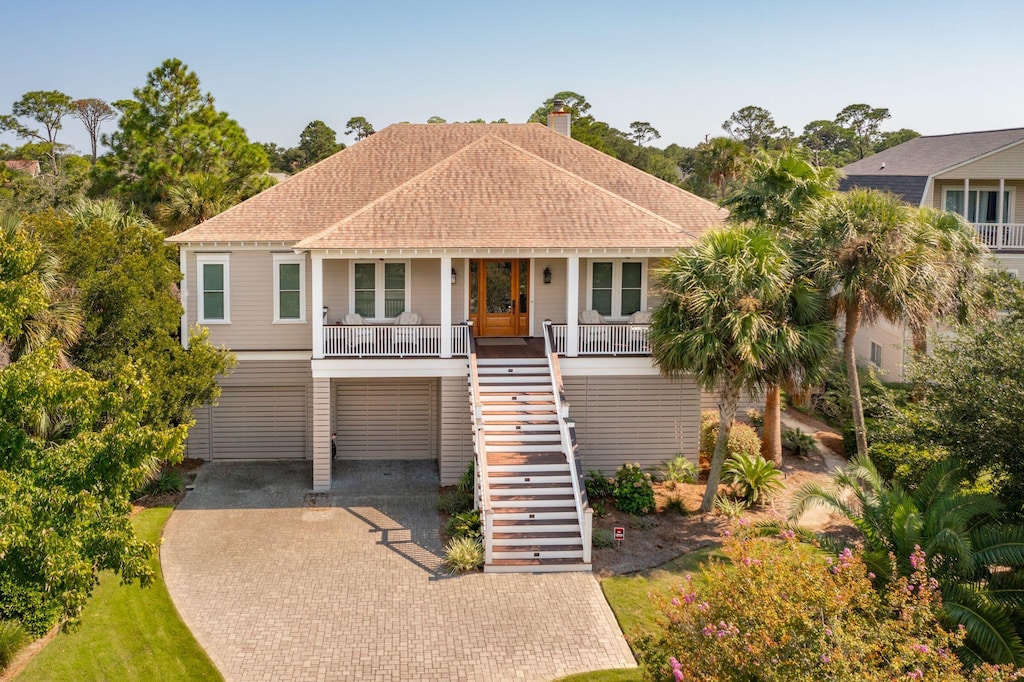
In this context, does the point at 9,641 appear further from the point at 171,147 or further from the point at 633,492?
the point at 171,147

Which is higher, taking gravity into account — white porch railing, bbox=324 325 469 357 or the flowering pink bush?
white porch railing, bbox=324 325 469 357

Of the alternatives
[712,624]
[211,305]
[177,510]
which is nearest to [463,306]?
[211,305]

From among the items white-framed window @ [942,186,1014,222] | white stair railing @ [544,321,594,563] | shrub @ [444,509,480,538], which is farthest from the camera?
white-framed window @ [942,186,1014,222]

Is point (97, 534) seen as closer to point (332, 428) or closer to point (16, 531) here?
point (16, 531)

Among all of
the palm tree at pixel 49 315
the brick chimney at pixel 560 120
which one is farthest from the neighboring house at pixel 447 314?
the palm tree at pixel 49 315

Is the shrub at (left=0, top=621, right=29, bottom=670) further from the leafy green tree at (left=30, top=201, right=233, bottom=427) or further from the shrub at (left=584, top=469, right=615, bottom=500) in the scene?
the shrub at (left=584, top=469, right=615, bottom=500)

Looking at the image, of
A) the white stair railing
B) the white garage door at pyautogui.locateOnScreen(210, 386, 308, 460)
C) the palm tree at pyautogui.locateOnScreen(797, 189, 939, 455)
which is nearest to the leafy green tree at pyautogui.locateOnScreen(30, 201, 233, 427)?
the white garage door at pyautogui.locateOnScreen(210, 386, 308, 460)
